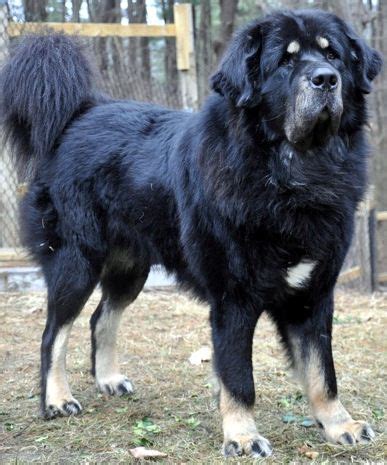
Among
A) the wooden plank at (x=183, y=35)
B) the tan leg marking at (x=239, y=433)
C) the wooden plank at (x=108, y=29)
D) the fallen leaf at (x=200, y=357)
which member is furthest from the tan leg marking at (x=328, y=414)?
the wooden plank at (x=108, y=29)

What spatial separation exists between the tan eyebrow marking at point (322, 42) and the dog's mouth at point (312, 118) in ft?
0.88

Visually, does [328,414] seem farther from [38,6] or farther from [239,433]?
[38,6]

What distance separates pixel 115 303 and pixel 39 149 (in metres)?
1.06

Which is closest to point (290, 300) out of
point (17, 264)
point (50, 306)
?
point (50, 306)

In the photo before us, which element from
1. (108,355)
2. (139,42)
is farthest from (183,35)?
(139,42)

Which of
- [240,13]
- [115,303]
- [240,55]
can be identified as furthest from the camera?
[240,13]

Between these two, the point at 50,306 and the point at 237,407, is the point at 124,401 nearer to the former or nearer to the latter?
the point at 50,306

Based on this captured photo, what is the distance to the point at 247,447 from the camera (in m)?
3.12

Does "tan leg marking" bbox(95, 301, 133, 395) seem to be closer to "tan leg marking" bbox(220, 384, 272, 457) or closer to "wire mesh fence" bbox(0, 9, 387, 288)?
"tan leg marking" bbox(220, 384, 272, 457)

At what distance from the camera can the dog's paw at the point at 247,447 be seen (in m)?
3.11

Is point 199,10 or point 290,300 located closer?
point 290,300

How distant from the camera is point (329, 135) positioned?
311 cm

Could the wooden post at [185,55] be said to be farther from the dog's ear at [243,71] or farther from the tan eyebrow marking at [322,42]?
the tan eyebrow marking at [322,42]

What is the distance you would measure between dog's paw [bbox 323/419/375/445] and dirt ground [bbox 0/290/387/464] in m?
0.06
